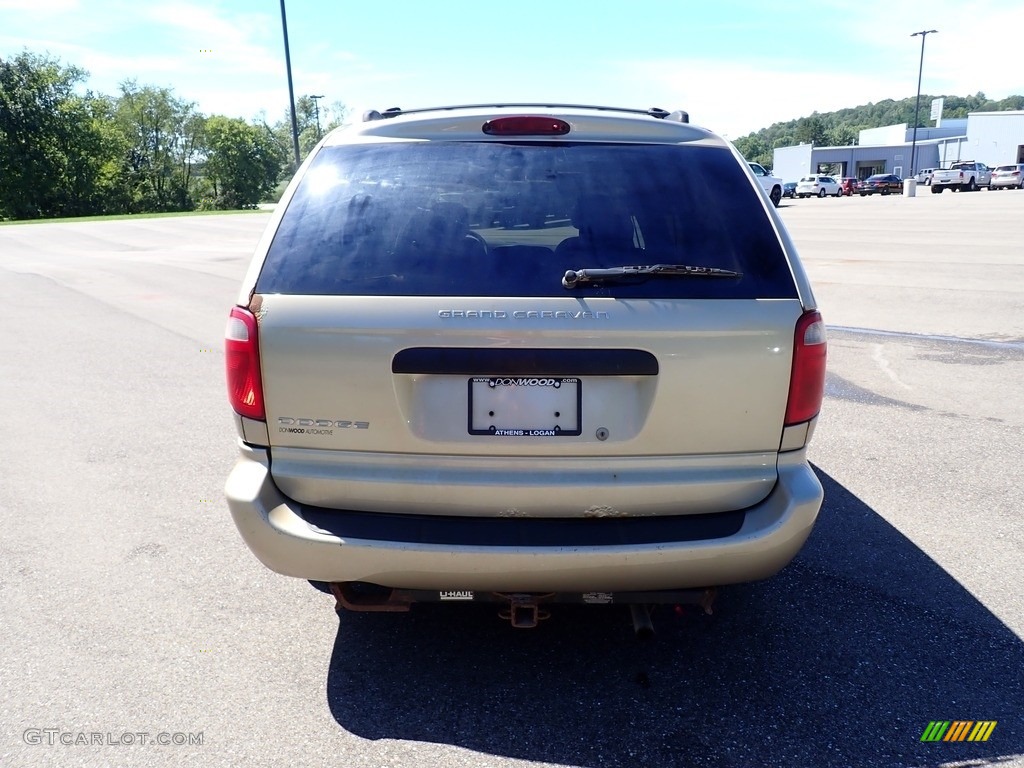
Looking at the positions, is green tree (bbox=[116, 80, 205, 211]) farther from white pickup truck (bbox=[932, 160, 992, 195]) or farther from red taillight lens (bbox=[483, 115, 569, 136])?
red taillight lens (bbox=[483, 115, 569, 136])

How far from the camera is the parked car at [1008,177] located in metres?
55.7

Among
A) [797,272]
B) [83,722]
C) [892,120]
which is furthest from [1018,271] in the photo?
[892,120]

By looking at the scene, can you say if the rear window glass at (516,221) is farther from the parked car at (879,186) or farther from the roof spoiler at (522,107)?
the parked car at (879,186)

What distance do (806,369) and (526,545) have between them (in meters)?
1.09

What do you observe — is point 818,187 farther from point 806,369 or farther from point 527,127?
point 806,369

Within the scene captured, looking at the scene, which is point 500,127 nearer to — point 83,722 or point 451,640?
point 451,640

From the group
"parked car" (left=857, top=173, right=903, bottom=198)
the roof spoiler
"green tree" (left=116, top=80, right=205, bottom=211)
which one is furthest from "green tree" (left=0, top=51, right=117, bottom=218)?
the roof spoiler

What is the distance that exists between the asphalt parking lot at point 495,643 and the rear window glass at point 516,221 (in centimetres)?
142

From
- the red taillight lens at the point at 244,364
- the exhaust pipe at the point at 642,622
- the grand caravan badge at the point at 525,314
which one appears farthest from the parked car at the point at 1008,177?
the red taillight lens at the point at 244,364

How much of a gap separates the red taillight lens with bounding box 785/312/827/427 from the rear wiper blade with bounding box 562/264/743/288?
283mm

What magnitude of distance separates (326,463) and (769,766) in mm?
1691

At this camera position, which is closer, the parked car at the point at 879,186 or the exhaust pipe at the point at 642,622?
the exhaust pipe at the point at 642,622

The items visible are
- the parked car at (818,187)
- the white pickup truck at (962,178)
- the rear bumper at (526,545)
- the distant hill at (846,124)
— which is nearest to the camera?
the rear bumper at (526,545)

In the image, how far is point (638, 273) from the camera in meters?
2.63
